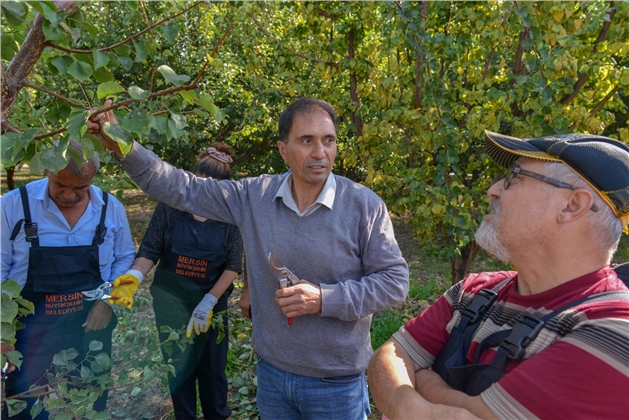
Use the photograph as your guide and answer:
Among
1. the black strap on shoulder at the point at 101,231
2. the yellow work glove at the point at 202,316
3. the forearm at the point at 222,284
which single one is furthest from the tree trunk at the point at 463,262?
the black strap on shoulder at the point at 101,231

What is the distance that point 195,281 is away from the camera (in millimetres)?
3385

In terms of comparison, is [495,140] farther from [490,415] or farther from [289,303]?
[289,303]

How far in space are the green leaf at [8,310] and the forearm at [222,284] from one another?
Answer: 6.15 feet

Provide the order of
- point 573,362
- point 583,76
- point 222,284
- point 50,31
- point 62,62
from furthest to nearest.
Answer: point 583,76 < point 222,284 < point 62,62 < point 50,31 < point 573,362

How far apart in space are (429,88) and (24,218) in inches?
111

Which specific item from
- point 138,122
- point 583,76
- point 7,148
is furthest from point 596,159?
point 583,76

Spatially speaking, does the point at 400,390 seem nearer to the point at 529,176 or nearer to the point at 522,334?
the point at 522,334

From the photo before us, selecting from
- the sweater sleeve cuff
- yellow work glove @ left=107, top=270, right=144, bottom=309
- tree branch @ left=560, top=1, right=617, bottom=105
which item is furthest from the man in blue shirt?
tree branch @ left=560, top=1, right=617, bottom=105

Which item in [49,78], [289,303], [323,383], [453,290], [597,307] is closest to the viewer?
[597,307]

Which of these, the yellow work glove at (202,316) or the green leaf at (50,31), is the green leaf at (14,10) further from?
the yellow work glove at (202,316)

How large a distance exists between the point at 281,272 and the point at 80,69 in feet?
3.35

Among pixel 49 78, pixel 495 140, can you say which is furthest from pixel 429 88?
pixel 49 78

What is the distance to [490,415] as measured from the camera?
134 centimetres

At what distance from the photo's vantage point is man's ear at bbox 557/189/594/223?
1.43 m
